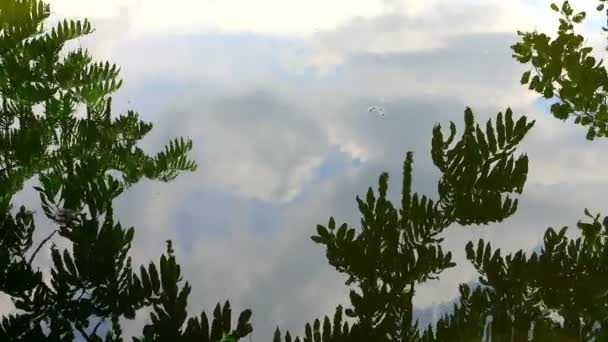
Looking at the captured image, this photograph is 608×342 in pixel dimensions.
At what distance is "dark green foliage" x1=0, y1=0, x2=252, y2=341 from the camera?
3217 mm

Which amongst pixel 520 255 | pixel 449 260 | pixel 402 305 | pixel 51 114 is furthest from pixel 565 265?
pixel 51 114

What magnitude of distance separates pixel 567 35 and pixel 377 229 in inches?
91.8

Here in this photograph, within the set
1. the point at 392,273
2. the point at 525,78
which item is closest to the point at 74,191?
the point at 392,273

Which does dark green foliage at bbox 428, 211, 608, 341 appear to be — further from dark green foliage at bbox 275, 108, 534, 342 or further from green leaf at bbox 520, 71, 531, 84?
green leaf at bbox 520, 71, 531, 84

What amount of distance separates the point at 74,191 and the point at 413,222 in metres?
1.59

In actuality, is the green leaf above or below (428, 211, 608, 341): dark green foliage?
above

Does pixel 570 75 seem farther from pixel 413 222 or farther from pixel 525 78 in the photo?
pixel 413 222

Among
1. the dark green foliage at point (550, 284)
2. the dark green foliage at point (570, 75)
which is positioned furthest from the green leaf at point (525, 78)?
the dark green foliage at point (550, 284)

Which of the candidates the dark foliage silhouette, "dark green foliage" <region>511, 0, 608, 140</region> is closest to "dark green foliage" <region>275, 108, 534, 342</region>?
the dark foliage silhouette

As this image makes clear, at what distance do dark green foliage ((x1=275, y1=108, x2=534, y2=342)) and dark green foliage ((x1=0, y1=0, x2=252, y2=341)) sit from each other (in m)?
0.48

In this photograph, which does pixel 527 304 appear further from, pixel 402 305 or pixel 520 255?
pixel 402 305

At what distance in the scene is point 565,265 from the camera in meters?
3.17

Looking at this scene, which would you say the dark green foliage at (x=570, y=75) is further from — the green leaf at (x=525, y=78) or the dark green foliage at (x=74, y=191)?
the dark green foliage at (x=74, y=191)

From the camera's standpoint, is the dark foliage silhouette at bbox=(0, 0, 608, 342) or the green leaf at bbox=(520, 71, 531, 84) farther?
the green leaf at bbox=(520, 71, 531, 84)
